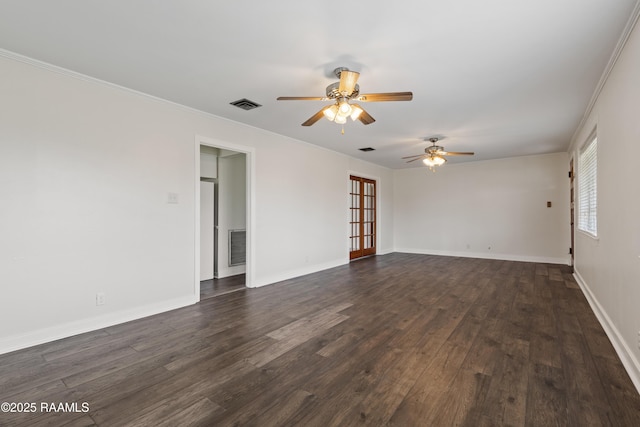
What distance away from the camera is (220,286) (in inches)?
188

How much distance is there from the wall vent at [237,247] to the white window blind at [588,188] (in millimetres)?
5303

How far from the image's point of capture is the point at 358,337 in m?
2.83

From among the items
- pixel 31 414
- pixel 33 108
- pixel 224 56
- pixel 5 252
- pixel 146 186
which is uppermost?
pixel 224 56

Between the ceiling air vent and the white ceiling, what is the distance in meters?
0.09

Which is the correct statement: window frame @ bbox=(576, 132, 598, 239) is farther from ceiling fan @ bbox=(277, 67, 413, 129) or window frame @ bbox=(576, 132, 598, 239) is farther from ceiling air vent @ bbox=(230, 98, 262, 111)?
ceiling air vent @ bbox=(230, 98, 262, 111)

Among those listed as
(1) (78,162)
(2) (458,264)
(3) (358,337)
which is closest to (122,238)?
(1) (78,162)

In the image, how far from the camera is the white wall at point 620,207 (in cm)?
214

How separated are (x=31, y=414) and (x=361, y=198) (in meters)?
6.88

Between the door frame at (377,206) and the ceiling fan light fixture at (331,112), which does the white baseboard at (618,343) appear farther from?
the door frame at (377,206)

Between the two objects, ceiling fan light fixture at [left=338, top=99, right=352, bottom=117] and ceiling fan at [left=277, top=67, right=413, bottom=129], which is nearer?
ceiling fan at [left=277, top=67, right=413, bottom=129]

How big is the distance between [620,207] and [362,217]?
220 inches

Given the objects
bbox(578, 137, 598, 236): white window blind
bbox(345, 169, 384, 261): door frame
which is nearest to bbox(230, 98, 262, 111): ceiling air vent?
bbox(345, 169, 384, 261): door frame

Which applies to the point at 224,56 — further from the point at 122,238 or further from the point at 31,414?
the point at 31,414

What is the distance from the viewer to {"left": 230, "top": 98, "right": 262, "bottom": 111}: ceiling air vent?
358cm
